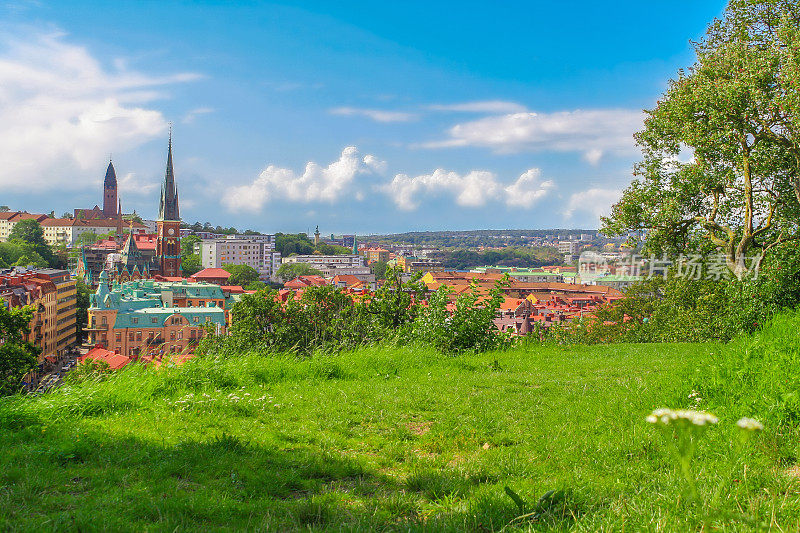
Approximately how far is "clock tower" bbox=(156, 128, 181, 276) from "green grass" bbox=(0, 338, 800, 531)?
95106 mm


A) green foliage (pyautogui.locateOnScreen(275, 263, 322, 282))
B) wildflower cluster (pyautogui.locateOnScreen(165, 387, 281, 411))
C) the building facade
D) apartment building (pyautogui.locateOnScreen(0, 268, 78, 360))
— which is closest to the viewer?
wildflower cluster (pyautogui.locateOnScreen(165, 387, 281, 411))

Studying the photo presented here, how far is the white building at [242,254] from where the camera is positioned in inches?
5438

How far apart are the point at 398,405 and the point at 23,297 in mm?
41790

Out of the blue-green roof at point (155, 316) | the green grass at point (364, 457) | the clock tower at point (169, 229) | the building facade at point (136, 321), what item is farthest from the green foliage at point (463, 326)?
the clock tower at point (169, 229)

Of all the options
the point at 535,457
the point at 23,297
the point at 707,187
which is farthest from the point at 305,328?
the point at 23,297

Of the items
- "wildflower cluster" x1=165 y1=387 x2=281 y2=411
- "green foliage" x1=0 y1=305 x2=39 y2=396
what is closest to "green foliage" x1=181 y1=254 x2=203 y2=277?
"green foliage" x1=0 y1=305 x2=39 y2=396

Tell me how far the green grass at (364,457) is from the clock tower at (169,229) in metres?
95.1

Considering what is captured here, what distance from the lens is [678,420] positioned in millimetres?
1661

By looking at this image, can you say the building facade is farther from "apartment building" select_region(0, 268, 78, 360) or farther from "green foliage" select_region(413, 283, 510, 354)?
"green foliage" select_region(413, 283, 510, 354)

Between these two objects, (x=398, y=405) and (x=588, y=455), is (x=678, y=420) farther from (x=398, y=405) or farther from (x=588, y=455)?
(x=398, y=405)

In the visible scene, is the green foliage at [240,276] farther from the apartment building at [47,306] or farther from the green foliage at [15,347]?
the green foliage at [15,347]

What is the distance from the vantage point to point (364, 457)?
3.59 metres

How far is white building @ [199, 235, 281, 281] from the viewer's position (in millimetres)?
138125

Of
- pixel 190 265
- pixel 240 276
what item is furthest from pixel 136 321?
pixel 190 265
